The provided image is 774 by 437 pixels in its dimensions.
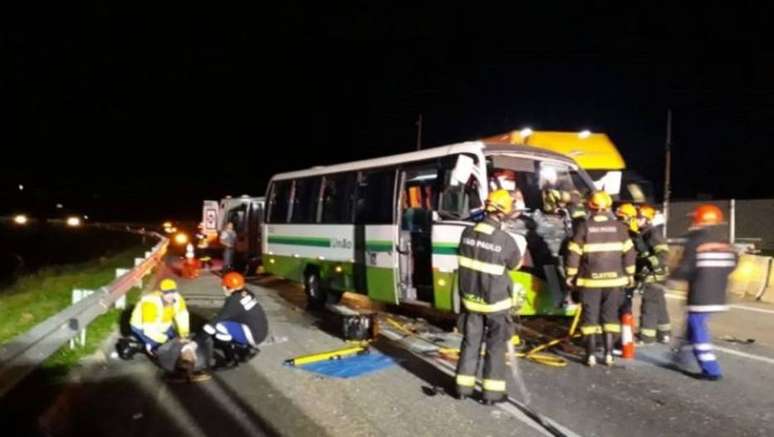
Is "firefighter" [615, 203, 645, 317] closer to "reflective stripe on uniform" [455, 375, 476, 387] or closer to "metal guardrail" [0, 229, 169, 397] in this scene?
"reflective stripe on uniform" [455, 375, 476, 387]

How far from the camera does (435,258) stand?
993 centimetres

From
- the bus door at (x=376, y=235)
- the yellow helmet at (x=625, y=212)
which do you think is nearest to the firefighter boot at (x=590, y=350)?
the yellow helmet at (x=625, y=212)

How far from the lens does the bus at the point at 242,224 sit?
73.3 feet

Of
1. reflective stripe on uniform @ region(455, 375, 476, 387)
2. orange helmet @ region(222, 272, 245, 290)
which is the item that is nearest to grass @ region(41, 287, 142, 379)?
orange helmet @ region(222, 272, 245, 290)

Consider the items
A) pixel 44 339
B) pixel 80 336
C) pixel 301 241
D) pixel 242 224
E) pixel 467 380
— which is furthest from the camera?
pixel 242 224

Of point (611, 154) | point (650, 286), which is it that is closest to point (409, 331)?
point (650, 286)

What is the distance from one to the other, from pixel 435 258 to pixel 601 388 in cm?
326

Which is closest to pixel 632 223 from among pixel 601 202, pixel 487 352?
pixel 601 202

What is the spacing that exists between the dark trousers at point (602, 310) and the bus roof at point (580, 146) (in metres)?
7.10

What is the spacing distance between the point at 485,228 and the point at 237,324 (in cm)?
316

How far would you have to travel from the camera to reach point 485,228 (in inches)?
271

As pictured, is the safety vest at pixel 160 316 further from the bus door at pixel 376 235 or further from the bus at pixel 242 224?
the bus at pixel 242 224

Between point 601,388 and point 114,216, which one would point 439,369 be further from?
point 114,216

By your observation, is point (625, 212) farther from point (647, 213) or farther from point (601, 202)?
point (601, 202)
